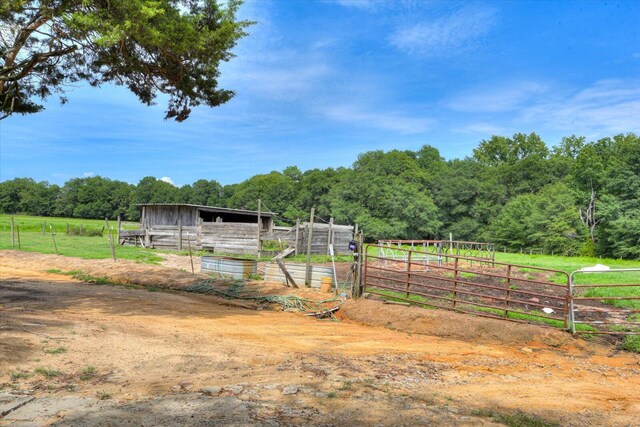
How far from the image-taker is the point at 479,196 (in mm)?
71125

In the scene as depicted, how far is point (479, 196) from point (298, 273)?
6128 centimetres

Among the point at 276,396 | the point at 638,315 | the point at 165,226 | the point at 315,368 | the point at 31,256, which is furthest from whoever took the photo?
the point at 165,226

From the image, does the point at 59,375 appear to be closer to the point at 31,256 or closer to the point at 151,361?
the point at 151,361

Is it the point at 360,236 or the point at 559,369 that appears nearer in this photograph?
the point at 559,369

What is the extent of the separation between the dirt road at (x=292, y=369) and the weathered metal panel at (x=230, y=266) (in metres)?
4.29

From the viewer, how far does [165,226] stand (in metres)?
31.5

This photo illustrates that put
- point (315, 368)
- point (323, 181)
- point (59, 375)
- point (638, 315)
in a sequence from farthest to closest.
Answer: point (323, 181) < point (638, 315) < point (315, 368) < point (59, 375)

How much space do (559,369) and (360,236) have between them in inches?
249

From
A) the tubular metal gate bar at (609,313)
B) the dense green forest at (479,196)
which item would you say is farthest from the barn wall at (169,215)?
the tubular metal gate bar at (609,313)

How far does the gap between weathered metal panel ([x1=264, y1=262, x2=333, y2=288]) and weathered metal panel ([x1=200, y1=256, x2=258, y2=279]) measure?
26.3 inches

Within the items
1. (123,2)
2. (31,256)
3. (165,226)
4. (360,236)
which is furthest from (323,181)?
(123,2)

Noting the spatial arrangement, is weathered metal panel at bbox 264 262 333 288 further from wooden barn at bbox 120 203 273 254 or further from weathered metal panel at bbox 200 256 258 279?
wooden barn at bbox 120 203 273 254

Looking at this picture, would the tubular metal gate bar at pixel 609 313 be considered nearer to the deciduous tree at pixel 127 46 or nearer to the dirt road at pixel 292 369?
the dirt road at pixel 292 369

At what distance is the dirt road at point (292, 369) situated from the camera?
4.77m
